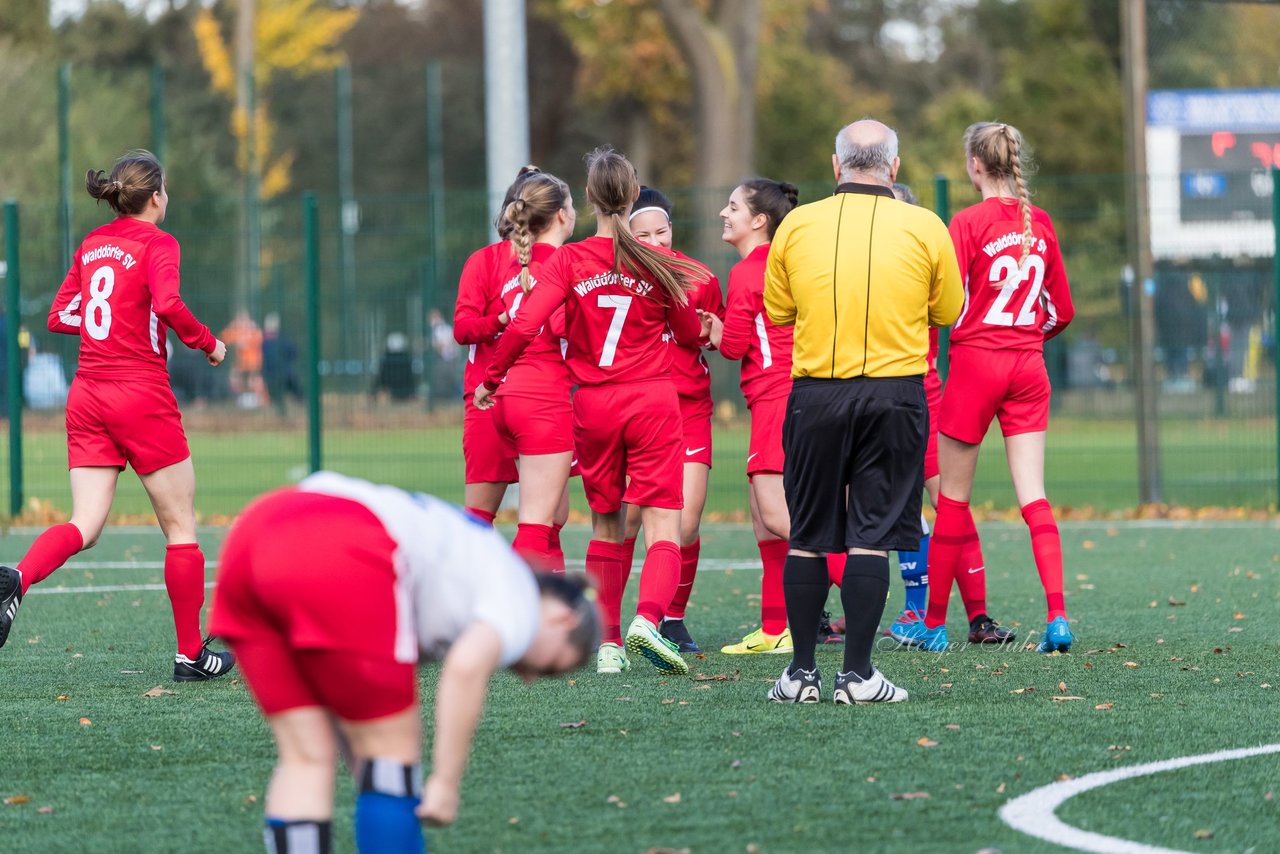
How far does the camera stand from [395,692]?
352 cm

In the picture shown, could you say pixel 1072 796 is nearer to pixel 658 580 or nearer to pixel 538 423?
pixel 658 580

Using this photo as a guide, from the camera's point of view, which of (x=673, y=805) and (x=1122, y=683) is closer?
(x=673, y=805)

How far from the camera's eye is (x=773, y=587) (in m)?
7.84

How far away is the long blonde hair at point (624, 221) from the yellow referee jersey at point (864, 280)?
0.71 metres

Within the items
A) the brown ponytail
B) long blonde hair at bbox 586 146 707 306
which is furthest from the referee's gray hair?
the brown ponytail

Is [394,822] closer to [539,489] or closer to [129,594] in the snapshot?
[539,489]

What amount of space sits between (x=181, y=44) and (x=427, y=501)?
56665mm

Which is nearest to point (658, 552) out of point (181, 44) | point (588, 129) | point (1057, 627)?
point (1057, 627)

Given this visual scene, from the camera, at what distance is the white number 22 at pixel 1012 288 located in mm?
7422

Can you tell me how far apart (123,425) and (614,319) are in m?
1.99

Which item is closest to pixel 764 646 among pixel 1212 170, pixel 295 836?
pixel 295 836

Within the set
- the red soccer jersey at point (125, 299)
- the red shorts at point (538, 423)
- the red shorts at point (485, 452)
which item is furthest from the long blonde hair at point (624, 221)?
the red soccer jersey at point (125, 299)

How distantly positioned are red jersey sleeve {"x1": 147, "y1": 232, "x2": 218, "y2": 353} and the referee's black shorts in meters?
2.43

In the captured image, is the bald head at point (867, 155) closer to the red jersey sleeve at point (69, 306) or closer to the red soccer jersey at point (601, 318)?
the red soccer jersey at point (601, 318)
